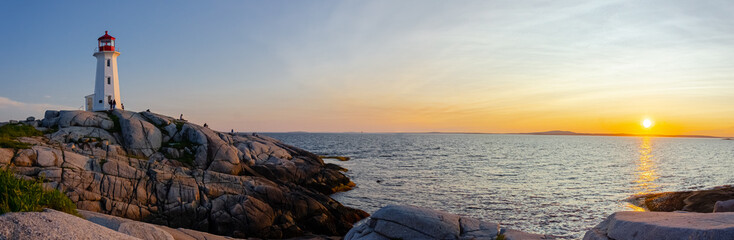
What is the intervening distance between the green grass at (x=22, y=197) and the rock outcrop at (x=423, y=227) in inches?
381

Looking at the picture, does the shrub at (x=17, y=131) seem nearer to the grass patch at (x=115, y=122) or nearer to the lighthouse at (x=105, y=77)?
the grass patch at (x=115, y=122)

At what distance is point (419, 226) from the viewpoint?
47.4ft

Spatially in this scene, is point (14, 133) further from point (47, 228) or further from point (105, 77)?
point (47, 228)

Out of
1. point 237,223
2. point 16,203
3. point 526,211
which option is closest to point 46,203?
point 16,203

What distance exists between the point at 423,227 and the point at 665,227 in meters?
7.36

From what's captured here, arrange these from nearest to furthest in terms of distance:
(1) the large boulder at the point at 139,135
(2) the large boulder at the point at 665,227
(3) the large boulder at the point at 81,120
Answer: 1. (2) the large boulder at the point at 665,227
2. (1) the large boulder at the point at 139,135
3. (3) the large boulder at the point at 81,120

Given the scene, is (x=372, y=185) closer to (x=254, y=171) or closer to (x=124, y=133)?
(x=254, y=171)

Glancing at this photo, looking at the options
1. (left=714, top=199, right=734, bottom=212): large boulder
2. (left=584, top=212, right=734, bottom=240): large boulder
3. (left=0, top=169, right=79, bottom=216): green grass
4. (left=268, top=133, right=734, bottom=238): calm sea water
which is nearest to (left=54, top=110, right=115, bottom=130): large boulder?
(left=268, top=133, right=734, bottom=238): calm sea water

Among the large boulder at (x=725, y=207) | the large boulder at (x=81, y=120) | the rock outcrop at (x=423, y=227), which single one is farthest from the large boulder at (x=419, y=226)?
the large boulder at (x=81, y=120)

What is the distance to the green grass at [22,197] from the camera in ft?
29.7

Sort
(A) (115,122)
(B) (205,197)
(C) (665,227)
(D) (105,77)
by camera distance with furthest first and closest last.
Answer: (D) (105,77) → (A) (115,122) → (B) (205,197) → (C) (665,227)

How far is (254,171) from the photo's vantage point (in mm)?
33562

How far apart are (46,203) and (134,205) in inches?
564

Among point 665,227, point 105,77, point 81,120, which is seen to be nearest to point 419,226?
point 665,227
